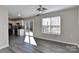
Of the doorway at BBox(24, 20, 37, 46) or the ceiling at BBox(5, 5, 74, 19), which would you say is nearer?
the ceiling at BBox(5, 5, 74, 19)

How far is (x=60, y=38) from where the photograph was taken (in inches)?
79.9

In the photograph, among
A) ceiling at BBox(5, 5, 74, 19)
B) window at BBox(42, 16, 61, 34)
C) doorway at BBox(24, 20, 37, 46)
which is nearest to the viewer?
ceiling at BBox(5, 5, 74, 19)

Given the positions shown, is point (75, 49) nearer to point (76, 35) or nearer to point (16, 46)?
point (76, 35)

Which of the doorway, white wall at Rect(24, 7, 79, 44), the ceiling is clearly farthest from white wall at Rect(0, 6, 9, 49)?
white wall at Rect(24, 7, 79, 44)

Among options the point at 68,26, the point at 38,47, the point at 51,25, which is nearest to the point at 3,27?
the point at 38,47

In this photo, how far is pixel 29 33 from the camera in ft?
7.13

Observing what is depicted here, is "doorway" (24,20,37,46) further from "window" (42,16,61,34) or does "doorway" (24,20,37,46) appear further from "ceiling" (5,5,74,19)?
"window" (42,16,61,34)

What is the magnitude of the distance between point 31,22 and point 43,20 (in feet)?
0.98

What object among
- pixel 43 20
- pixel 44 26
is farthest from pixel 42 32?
pixel 43 20

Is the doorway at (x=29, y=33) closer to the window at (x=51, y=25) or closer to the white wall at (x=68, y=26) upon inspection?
the white wall at (x=68, y=26)

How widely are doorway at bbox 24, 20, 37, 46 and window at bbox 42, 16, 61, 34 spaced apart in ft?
0.98

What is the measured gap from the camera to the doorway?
2159 millimetres

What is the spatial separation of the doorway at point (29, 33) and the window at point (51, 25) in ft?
0.98

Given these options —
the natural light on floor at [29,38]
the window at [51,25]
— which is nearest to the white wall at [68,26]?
the window at [51,25]
